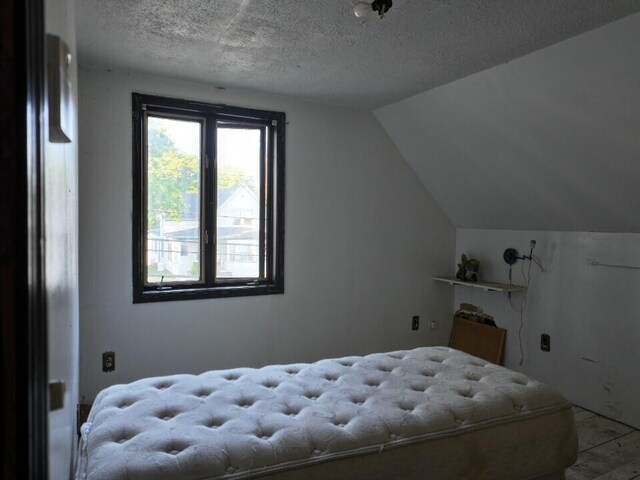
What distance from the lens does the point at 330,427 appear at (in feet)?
5.01

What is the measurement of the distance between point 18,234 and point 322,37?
216 cm

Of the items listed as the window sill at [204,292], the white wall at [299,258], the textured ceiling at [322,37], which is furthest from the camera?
the window sill at [204,292]

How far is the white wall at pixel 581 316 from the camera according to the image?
117 inches

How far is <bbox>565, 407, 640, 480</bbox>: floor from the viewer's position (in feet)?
7.72

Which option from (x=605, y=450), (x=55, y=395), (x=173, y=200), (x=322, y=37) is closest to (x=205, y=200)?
(x=173, y=200)

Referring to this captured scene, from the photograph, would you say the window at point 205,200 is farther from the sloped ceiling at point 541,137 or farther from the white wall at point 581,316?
the white wall at point 581,316

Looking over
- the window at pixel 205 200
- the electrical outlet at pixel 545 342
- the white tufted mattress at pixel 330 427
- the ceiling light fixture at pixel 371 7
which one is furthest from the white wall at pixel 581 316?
the ceiling light fixture at pixel 371 7

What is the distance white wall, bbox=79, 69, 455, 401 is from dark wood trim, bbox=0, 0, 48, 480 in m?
2.63

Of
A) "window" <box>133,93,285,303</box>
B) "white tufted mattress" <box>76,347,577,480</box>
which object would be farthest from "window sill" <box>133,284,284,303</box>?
"white tufted mattress" <box>76,347,577,480</box>

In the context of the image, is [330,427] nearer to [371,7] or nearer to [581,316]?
[371,7]

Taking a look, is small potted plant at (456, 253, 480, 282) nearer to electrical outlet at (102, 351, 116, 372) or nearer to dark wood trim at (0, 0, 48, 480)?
electrical outlet at (102, 351, 116, 372)

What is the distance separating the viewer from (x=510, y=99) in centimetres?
281

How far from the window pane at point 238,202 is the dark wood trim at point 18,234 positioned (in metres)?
2.90

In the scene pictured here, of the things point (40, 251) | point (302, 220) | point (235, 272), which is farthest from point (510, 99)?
point (40, 251)
